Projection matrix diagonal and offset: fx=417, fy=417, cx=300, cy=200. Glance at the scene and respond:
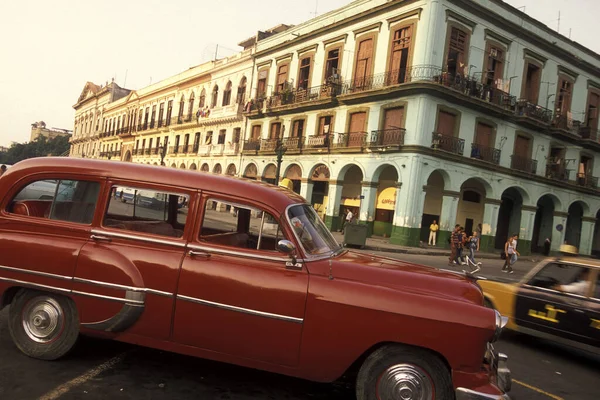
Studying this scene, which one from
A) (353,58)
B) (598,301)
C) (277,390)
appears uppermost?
(353,58)

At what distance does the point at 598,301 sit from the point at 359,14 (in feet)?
77.9

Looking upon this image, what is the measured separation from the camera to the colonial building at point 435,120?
2222 cm

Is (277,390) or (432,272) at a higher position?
(432,272)

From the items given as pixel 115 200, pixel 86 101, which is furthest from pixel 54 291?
pixel 86 101

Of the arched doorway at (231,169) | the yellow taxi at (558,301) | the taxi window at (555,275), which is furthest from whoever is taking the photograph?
the arched doorway at (231,169)

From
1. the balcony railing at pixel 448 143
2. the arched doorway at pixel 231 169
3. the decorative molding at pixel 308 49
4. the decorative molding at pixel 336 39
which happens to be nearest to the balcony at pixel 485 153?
the balcony railing at pixel 448 143

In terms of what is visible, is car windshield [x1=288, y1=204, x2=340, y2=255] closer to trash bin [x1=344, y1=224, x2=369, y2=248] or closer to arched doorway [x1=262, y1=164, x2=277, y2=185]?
trash bin [x1=344, y1=224, x2=369, y2=248]

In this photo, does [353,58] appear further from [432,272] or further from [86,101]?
[86,101]

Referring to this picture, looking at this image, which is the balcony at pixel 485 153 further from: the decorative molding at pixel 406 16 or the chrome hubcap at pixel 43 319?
the chrome hubcap at pixel 43 319

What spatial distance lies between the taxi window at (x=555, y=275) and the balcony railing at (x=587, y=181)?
91.3ft

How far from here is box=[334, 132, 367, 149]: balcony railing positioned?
24.5m

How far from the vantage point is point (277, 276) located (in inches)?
133

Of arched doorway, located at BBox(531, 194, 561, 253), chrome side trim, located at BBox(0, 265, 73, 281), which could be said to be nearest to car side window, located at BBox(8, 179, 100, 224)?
chrome side trim, located at BBox(0, 265, 73, 281)

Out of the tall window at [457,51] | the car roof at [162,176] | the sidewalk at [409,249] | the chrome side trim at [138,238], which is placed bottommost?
the sidewalk at [409,249]
